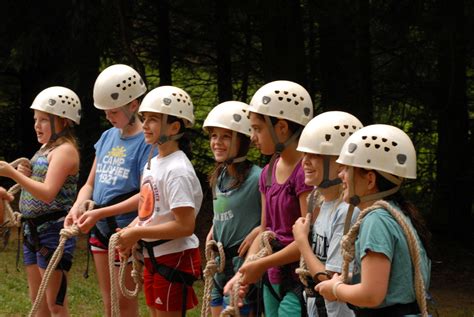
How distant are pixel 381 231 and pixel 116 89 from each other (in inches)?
113

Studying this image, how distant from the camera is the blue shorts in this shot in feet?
21.6

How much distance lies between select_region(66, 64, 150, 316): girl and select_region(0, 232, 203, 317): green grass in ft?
8.83

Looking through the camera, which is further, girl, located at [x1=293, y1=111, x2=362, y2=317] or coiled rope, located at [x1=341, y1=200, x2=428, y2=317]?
girl, located at [x1=293, y1=111, x2=362, y2=317]

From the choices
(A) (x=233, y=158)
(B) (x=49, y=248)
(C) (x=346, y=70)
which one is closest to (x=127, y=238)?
(A) (x=233, y=158)

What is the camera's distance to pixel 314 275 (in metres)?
4.37

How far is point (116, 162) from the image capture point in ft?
20.3

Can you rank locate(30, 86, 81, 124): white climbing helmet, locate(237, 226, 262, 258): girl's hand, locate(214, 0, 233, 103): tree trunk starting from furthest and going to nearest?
locate(214, 0, 233, 103): tree trunk → locate(30, 86, 81, 124): white climbing helmet → locate(237, 226, 262, 258): girl's hand

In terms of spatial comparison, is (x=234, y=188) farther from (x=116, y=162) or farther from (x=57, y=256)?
(x=57, y=256)

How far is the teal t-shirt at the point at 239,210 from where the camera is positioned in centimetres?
557

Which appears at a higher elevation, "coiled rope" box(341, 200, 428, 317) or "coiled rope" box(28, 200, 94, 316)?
"coiled rope" box(341, 200, 428, 317)

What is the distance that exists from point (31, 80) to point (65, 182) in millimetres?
10048

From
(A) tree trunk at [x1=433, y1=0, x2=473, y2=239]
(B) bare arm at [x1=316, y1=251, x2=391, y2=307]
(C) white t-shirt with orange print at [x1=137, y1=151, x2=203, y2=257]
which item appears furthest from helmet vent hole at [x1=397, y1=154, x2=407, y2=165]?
(A) tree trunk at [x1=433, y1=0, x2=473, y2=239]

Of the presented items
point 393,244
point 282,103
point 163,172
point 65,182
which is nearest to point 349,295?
point 393,244

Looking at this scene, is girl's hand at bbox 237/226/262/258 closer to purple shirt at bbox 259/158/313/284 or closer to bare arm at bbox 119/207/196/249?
purple shirt at bbox 259/158/313/284
